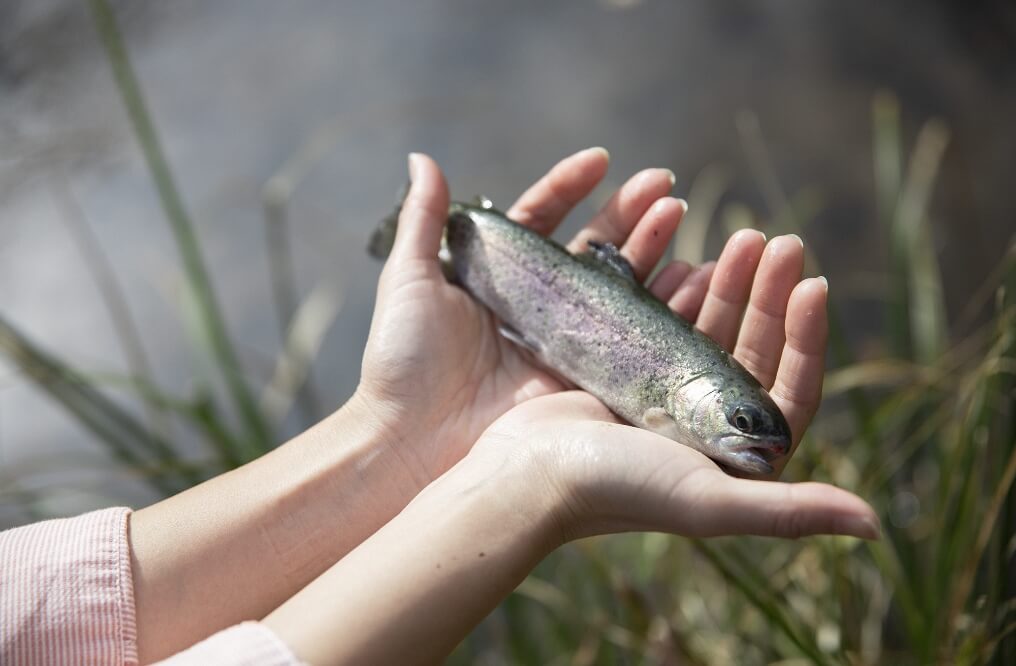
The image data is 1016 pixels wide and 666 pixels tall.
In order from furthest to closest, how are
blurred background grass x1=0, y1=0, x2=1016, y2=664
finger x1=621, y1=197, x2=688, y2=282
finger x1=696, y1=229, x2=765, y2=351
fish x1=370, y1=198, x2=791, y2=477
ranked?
blurred background grass x1=0, y1=0, x2=1016, y2=664 → finger x1=621, y1=197, x2=688, y2=282 → finger x1=696, y1=229, x2=765, y2=351 → fish x1=370, y1=198, x2=791, y2=477

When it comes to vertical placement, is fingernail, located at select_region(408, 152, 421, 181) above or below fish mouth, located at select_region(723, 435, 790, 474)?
above

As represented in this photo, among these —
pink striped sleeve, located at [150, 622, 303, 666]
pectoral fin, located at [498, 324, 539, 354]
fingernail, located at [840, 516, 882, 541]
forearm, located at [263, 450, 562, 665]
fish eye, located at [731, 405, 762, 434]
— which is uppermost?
fingernail, located at [840, 516, 882, 541]

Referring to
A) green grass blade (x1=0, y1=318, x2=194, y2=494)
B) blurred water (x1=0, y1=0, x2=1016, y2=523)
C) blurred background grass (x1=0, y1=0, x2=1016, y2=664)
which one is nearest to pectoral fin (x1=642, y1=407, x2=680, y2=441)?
green grass blade (x1=0, y1=318, x2=194, y2=494)

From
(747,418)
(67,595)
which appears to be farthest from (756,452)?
(67,595)

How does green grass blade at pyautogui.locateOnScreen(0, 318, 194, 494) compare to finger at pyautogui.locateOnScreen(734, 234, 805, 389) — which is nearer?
finger at pyautogui.locateOnScreen(734, 234, 805, 389)

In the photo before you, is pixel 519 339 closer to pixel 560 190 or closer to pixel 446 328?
pixel 446 328

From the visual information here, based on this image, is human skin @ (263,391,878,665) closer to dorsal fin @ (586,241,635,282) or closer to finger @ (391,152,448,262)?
dorsal fin @ (586,241,635,282)

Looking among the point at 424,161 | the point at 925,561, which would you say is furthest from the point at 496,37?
the point at 925,561
